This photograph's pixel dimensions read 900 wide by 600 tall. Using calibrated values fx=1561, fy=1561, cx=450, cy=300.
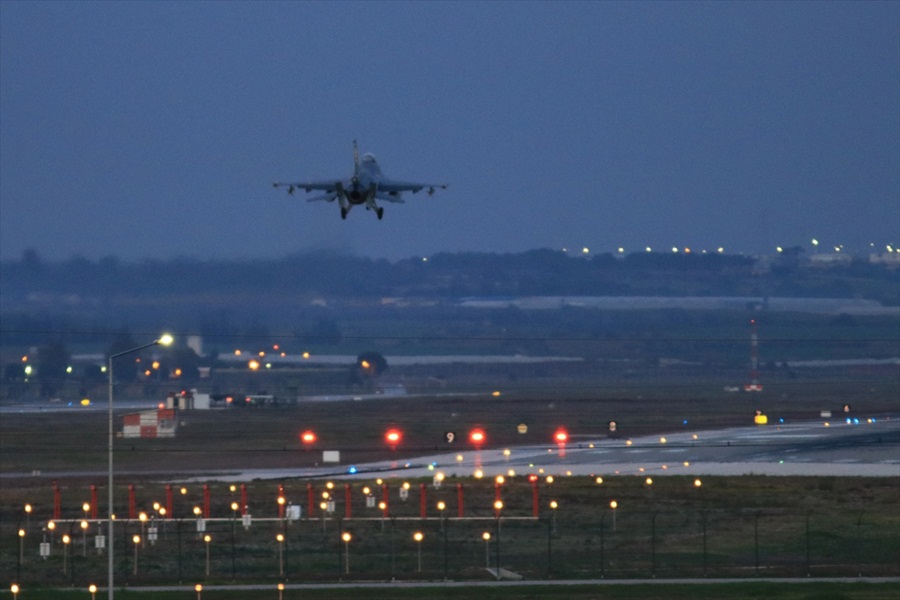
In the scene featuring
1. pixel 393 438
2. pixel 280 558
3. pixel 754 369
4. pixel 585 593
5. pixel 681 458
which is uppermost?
pixel 754 369

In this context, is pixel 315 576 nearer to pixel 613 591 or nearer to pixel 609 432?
pixel 613 591

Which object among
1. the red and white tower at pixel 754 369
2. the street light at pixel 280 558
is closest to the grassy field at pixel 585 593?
the street light at pixel 280 558

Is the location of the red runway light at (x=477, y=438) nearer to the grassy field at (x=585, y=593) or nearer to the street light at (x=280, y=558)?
the street light at (x=280, y=558)

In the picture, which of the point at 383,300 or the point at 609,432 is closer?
the point at 609,432

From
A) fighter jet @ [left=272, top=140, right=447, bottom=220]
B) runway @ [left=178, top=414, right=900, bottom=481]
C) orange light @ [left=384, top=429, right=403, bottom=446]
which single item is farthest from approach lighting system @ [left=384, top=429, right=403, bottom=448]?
fighter jet @ [left=272, top=140, right=447, bottom=220]

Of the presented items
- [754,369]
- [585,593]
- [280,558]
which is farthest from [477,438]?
[754,369]

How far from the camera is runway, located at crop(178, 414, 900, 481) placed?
8994 cm

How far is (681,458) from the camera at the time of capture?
97.2 meters

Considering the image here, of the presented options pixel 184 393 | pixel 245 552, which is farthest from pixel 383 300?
pixel 245 552

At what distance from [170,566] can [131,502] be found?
12153mm

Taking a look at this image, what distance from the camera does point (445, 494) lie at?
80500 mm

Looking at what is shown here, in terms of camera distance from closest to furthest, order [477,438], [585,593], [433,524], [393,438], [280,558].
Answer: [585,593], [280,558], [433,524], [393,438], [477,438]

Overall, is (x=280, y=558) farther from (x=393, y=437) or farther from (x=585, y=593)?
(x=393, y=437)

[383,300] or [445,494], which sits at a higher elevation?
[383,300]
